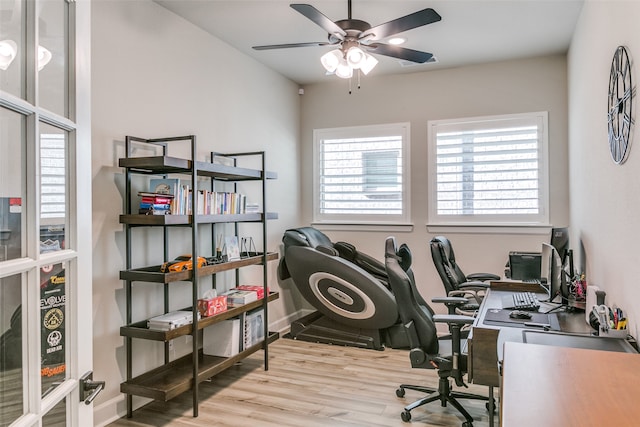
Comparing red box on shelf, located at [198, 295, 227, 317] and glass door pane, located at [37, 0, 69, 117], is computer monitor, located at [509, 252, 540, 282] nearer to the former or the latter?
red box on shelf, located at [198, 295, 227, 317]

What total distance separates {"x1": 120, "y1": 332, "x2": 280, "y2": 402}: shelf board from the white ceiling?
2.71 m

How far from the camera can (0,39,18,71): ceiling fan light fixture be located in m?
0.87

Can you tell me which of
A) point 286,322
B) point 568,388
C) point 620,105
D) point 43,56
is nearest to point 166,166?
point 43,56

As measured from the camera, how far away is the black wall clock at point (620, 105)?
1.92 m

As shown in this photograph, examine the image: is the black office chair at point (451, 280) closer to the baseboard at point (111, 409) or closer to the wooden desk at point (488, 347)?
the wooden desk at point (488, 347)

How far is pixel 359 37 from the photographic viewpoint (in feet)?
9.53

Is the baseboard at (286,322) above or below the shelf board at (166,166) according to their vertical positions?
below

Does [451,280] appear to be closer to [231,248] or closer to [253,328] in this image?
[253,328]

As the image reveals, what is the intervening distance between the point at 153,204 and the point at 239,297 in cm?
111

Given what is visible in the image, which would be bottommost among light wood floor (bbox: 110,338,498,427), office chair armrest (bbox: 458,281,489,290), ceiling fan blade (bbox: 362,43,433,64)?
light wood floor (bbox: 110,338,498,427)

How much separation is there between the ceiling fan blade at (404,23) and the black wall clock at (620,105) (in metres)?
0.97

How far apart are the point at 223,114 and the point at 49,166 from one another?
3156mm

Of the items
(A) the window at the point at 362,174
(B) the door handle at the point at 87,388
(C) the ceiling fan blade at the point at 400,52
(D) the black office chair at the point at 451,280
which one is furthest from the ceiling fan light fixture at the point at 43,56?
(A) the window at the point at 362,174

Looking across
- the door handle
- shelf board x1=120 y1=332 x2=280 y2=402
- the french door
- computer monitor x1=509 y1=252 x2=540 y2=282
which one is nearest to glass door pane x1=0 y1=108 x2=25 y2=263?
the french door
